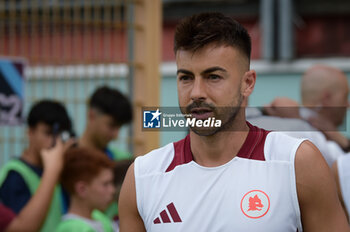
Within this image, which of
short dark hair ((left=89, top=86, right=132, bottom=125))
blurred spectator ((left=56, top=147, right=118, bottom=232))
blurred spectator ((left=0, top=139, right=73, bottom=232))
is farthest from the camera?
short dark hair ((left=89, top=86, right=132, bottom=125))

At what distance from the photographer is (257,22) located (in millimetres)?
6938

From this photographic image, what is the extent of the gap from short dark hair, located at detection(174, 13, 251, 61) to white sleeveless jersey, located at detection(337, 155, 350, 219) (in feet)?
3.59

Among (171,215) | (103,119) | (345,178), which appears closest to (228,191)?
(171,215)

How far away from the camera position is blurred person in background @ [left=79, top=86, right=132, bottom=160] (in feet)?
13.5

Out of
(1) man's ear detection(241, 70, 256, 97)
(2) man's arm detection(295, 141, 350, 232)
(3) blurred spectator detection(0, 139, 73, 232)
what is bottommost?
(3) blurred spectator detection(0, 139, 73, 232)

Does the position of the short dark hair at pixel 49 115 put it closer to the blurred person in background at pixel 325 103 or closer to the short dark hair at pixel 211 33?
the blurred person in background at pixel 325 103

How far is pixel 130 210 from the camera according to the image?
6.46ft

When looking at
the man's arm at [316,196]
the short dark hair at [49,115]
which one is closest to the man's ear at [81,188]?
the short dark hair at [49,115]

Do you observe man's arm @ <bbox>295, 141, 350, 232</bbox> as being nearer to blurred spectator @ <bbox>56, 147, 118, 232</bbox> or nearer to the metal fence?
blurred spectator @ <bbox>56, 147, 118, 232</bbox>

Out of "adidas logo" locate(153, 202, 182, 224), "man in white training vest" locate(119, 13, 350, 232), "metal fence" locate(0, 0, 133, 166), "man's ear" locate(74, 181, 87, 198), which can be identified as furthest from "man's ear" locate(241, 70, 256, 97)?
"metal fence" locate(0, 0, 133, 166)

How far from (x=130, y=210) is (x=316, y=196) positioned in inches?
23.0

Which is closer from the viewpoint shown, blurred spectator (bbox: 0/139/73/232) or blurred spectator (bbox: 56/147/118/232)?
blurred spectator (bbox: 0/139/73/232)

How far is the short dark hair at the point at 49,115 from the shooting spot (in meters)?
3.68

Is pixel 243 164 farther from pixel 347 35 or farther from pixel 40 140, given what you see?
pixel 347 35
